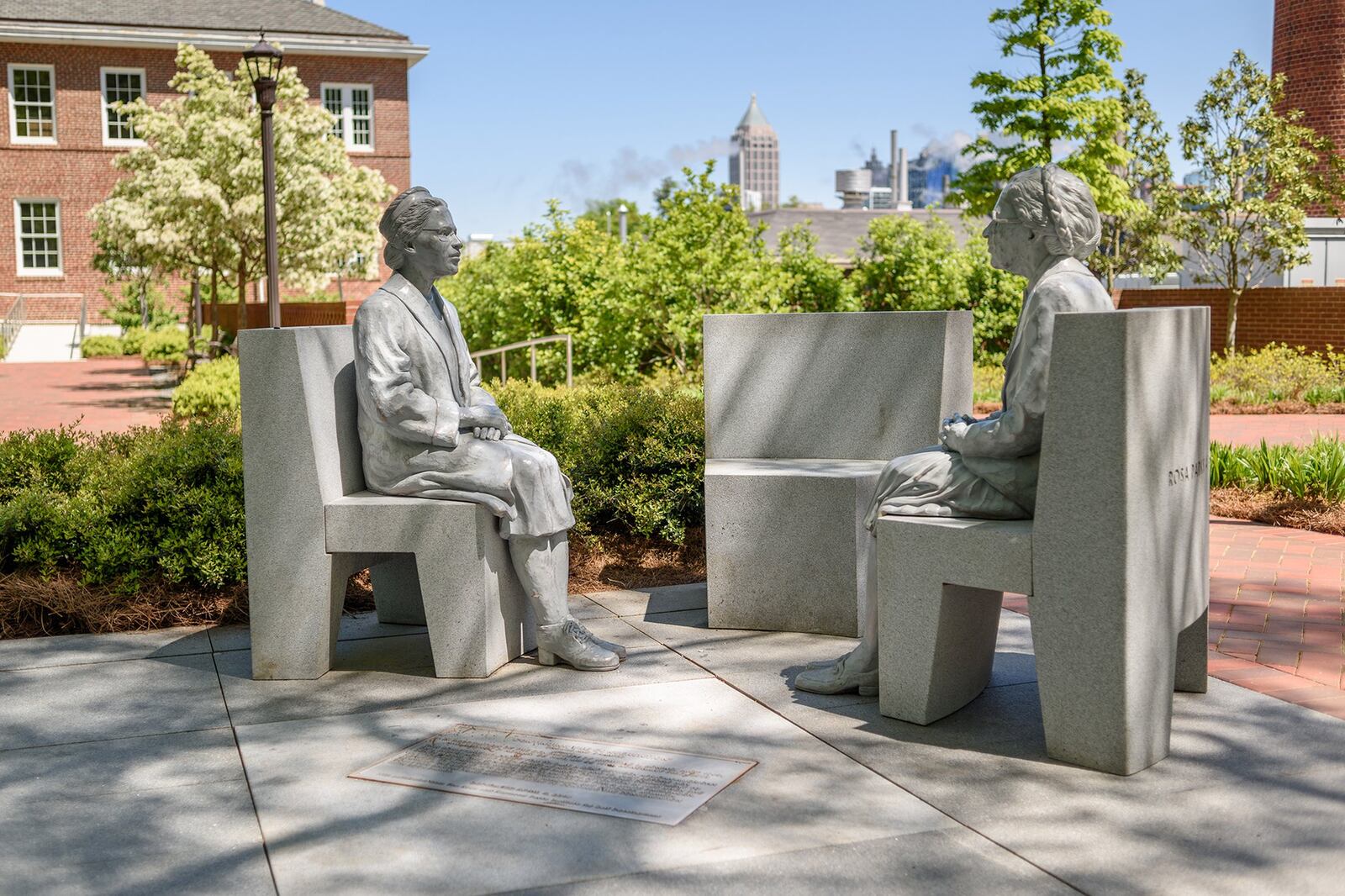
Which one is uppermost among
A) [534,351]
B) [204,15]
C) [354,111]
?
[204,15]

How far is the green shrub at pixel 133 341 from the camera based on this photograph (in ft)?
109

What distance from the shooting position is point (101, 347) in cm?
Result: 3359

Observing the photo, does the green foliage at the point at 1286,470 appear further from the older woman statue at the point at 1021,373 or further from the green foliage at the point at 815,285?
the green foliage at the point at 815,285

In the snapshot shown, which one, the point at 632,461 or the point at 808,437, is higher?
the point at 808,437

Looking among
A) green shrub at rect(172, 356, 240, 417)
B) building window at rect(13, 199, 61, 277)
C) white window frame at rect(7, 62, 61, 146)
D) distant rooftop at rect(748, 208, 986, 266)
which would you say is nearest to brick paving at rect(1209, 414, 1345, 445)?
green shrub at rect(172, 356, 240, 417)

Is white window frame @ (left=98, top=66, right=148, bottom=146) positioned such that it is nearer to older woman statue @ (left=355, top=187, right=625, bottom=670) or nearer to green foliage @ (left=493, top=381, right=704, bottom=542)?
green foliage @ (left=493, top=381, right=704, bottom=542)

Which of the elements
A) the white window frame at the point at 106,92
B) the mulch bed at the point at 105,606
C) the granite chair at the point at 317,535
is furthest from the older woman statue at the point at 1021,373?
the white window frame at the point at 106,92

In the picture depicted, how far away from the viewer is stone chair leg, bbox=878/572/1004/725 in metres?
4.54

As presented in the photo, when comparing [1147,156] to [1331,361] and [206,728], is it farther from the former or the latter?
[206,728]

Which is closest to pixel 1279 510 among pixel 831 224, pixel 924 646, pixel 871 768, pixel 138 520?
pixel 924 646

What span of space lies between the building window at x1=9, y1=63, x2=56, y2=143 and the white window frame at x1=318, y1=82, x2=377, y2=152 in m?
7.45

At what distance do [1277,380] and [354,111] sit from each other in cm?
2866

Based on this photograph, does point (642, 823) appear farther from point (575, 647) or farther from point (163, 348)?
point (163, 348)

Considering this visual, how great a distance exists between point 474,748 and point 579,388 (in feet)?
20.1
